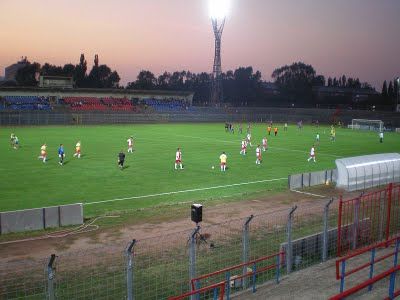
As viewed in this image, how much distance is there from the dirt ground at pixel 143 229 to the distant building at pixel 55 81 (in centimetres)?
8360

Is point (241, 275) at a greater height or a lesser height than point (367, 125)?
greater

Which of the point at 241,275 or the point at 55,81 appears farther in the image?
the point at 55,81

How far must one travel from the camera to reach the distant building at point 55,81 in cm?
9950

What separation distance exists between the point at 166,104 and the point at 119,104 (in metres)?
11.1

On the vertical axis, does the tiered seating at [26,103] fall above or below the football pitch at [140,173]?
above

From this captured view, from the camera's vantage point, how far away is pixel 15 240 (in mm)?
16891

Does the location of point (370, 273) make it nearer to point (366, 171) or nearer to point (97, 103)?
point (366, 171)

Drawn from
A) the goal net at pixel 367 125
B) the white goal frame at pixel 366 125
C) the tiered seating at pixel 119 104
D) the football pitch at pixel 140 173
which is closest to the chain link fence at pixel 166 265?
the football pitch at pixel 140 173

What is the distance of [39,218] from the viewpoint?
18.2 meters

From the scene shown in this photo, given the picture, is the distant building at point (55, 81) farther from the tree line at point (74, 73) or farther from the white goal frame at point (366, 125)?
the white goal frame at point (366, 125)

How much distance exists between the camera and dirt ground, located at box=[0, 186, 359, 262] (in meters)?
15.9

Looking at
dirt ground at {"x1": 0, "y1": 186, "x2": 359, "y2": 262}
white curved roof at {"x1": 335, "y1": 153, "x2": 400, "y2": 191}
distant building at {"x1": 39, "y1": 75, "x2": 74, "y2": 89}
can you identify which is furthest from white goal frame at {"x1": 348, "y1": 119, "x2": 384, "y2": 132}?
dirt ground at {"x1": 0, "y1": 186, "x2": 359, "y2": 262}

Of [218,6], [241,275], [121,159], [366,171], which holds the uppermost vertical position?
[218,6]

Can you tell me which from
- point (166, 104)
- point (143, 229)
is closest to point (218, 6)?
point (166, 104)
